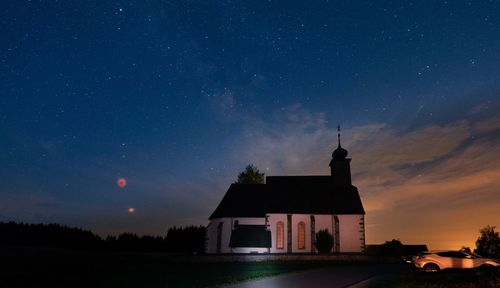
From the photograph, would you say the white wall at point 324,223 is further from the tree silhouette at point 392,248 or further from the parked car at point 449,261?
the parked car at point 449,261

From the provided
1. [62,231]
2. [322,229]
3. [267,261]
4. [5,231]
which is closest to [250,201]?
[322,229]

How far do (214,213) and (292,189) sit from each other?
35.7 ft

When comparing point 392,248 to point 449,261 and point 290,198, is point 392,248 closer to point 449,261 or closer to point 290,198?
point 290,198

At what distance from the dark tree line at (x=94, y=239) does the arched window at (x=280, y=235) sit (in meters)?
15.5

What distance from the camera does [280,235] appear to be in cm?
5206

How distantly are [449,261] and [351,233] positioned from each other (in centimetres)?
2774

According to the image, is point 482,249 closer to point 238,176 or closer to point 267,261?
point 267,261

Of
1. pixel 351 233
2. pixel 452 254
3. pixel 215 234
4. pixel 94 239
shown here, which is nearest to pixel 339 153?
pixel 351 233

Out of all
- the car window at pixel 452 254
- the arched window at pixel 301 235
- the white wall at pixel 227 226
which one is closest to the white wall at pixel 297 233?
the arched window at pixel 301 235

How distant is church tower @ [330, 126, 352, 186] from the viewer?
183 ft

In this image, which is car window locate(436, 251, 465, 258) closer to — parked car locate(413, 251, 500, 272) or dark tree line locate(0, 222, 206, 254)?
parked car locate(413, 251, 500, 272)

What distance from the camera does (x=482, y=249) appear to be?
48.0 m

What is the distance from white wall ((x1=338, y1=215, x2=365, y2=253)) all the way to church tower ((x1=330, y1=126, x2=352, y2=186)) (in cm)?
545

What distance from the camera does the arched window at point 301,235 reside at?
168 ft
